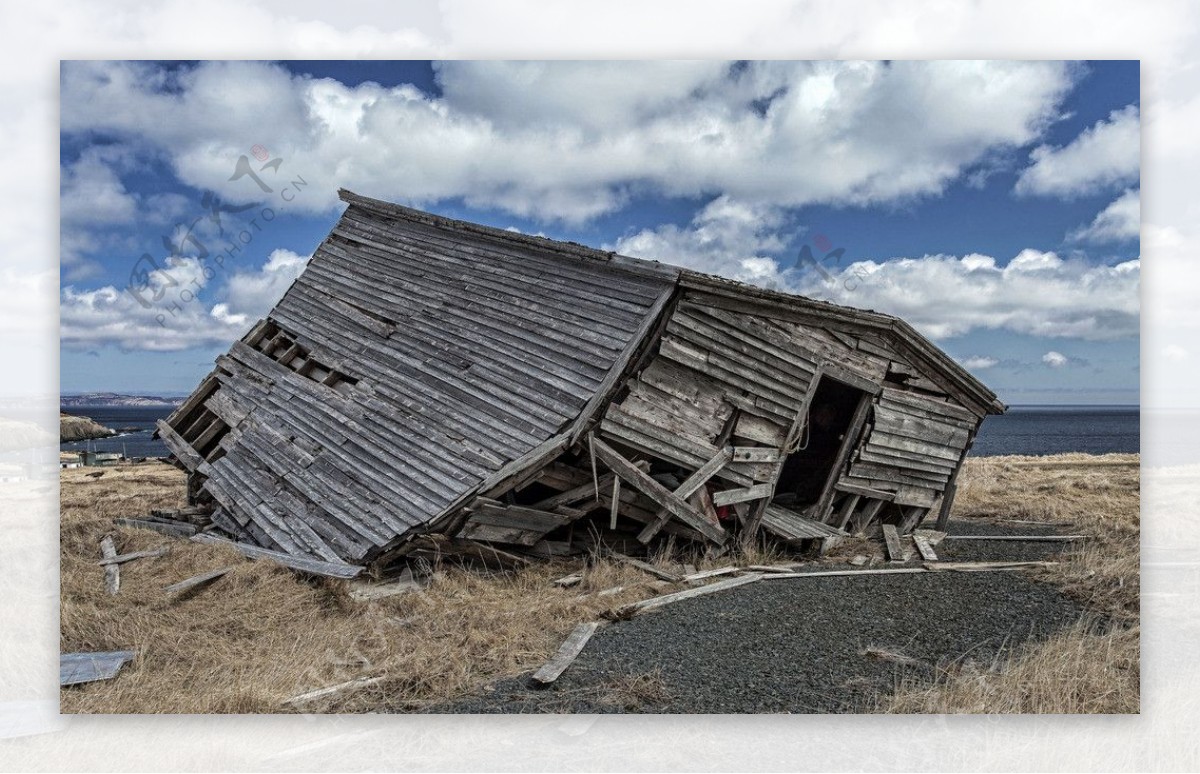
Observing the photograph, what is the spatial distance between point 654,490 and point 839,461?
9.25ft

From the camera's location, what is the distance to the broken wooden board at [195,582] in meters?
6.80

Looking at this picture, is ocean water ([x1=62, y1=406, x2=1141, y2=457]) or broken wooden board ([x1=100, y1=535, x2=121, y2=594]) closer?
ocean water ([x1=62, y1=406, x2=1141, y2=457])

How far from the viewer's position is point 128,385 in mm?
6230

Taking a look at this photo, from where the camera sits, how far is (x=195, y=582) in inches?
273

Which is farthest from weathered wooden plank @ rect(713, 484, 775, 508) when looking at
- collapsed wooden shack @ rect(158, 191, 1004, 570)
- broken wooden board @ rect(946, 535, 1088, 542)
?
broken wooden board @ rect(946, 535, 1088, 542)

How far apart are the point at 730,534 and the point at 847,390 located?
12.3ft

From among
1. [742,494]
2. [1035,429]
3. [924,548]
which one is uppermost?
[742,494]

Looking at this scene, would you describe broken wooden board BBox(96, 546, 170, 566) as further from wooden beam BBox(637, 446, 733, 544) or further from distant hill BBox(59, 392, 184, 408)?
wooden beam BBox(637, 446, 733, 544)

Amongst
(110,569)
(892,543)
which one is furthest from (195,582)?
(892,543)

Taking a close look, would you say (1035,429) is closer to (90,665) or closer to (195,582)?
(195,582)

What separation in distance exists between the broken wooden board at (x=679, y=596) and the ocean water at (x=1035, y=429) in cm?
282

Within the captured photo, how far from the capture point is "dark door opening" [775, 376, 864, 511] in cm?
1132

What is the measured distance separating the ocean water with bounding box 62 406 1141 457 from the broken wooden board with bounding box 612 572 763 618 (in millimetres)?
2819
